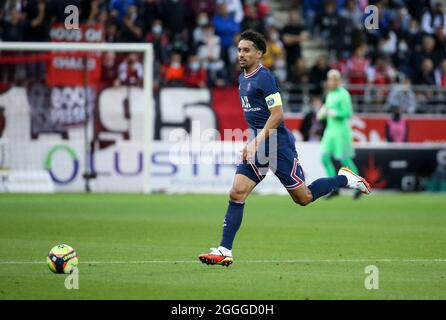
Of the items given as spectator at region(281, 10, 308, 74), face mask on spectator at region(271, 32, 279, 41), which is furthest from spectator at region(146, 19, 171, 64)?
spectator at region(281, 10, 308, 74)

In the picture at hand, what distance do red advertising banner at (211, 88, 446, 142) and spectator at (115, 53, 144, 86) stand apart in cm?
219

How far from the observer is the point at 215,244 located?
13062 mm

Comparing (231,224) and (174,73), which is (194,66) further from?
(231,224)

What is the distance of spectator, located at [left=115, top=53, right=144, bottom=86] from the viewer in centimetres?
2428

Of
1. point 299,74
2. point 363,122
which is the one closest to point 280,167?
point 363,122

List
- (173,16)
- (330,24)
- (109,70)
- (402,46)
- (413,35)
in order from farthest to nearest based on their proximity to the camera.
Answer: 1. (413,35)
2. (402,46)
3. (330,24)
4. (173,16)
5. (109,70)

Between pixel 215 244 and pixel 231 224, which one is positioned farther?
pixel 215 244

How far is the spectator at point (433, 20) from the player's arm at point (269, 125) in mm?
20225

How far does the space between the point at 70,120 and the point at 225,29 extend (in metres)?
5.78

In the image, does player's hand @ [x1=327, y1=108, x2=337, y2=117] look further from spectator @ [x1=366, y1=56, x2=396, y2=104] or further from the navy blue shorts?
the navy blue shorts

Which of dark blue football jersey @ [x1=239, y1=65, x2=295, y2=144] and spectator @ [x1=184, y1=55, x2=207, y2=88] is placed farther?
spectator @ [x1=184, y1=55, x2=207, y2=88]

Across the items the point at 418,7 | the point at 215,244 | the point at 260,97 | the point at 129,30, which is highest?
the point at 418,7

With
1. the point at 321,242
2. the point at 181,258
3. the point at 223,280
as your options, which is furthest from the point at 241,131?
the point at 223,280
